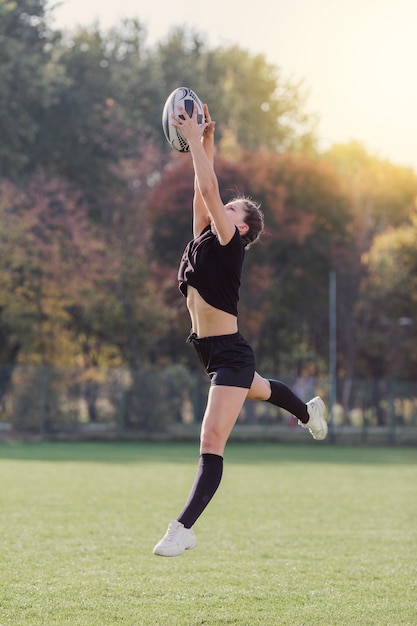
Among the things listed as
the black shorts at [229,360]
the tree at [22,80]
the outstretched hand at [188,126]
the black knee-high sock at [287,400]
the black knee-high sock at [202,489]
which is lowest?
the black knee-high sock at [202,489]

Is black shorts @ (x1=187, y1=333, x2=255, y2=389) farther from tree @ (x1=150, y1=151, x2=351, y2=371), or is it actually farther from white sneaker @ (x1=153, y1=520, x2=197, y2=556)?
tree @ (x1=150, y1=151, x2=351, y2=371)

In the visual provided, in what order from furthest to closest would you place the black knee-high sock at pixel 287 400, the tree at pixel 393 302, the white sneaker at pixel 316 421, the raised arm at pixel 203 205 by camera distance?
1. the tree at pixel 393 302
2. the white sneaker at pixel 316 421
3. the black knee-high sock at pixel 287 400
4. the raised arm at pixel 203 205

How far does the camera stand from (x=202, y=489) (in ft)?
19.2

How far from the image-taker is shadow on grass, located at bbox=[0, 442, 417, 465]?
71.4 ft

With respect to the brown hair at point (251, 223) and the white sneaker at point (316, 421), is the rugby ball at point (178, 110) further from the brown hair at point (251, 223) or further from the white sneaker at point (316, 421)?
the white sneaker at point (316, 421)

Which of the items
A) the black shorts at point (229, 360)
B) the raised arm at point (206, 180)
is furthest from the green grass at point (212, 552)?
the raised arm at point (206, 180)

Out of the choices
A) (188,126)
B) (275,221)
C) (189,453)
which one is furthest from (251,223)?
(275,221)

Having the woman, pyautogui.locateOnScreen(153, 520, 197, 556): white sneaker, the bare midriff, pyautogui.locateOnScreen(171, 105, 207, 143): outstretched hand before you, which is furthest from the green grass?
pyautogui.locateOnScreen(171, 105, 207, 143): outstretched hand

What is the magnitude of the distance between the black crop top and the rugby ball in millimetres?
721

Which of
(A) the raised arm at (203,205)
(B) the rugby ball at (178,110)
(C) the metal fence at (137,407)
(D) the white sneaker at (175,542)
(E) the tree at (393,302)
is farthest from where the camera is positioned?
(E) the tree at (393,302)

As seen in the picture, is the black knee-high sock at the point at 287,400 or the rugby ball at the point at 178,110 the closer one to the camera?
the rugby ball at the point at 178,110

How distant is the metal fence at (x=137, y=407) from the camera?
28641 millimetres

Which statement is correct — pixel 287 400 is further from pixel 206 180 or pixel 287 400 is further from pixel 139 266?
pixel 139 266

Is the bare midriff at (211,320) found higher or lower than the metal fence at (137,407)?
lower
